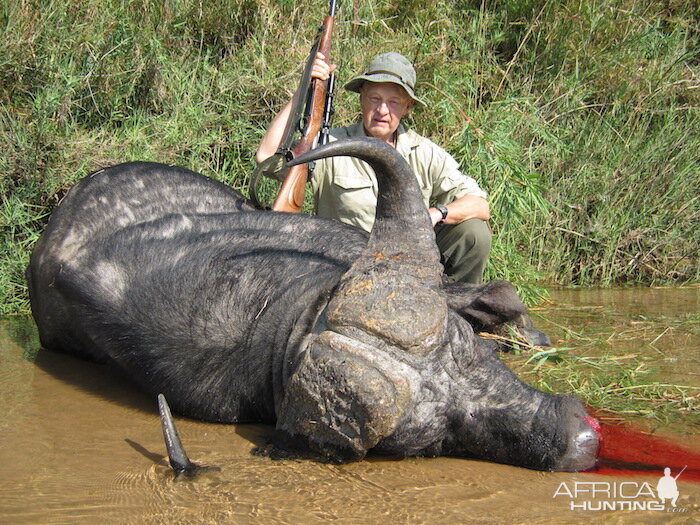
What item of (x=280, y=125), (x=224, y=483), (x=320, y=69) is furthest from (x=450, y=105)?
(x=224, y=483)

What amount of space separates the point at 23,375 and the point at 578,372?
9.18 ft

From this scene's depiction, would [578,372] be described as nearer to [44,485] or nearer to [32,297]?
[44,485]

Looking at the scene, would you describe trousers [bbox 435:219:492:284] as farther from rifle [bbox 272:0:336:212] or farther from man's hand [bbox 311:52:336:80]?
man's hand [bbox 311:52:336:80]

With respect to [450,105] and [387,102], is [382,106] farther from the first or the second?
[450,105]

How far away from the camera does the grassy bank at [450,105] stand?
5.72 meters

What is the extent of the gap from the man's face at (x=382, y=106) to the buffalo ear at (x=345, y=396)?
2.68 m

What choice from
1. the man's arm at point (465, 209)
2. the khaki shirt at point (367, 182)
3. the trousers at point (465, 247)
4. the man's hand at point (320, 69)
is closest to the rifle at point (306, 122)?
the man's hand at point (320, 69)

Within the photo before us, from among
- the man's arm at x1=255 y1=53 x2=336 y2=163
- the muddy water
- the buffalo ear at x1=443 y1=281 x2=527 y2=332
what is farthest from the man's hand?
the muddy water

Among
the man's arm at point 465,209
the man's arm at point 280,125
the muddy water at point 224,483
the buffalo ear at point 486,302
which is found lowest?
the muddy water at point 224,483

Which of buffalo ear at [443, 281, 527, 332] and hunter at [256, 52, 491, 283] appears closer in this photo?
buffalo ear at [443, 281, 527, 332]

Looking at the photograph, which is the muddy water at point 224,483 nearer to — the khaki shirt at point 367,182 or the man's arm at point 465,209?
the khaki shirt at point 367,182

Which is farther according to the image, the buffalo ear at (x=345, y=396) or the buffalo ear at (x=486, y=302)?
the buffalo ear at (x=486, y=302)

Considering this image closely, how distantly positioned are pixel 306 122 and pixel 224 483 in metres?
2.69

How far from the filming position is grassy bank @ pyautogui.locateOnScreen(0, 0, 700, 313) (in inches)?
225
